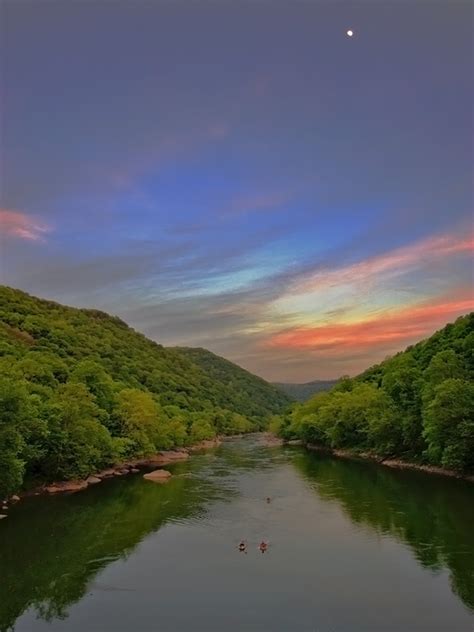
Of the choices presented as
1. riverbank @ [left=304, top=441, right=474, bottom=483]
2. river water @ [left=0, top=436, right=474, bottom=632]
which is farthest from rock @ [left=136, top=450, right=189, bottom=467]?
riverbank @ [left=304, top=441, right=474, bottom=483]

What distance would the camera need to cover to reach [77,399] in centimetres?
5297

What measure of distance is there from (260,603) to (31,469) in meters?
29.9

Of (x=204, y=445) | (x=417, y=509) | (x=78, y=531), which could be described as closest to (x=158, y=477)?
(x=78, y=531)

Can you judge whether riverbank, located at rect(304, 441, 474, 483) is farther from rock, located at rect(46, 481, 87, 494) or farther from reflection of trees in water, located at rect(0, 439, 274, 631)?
rock, located at rect(46, 481, 87, 494)

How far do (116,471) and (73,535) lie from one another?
27.7m

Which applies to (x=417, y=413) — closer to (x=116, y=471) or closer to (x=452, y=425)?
(x=452, y=425)

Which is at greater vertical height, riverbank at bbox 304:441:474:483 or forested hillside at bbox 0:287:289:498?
forested hillside at bbox 0:287:289:498

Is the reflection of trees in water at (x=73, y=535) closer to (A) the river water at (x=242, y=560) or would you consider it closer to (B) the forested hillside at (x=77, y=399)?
(A) the river water at (x=242, y=560)

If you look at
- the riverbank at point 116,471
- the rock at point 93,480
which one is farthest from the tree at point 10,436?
the rock at point 93,480

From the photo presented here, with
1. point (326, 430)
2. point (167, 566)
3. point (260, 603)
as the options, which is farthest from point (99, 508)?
point (326, 430)

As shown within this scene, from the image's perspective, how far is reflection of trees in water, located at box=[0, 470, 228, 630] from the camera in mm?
22375

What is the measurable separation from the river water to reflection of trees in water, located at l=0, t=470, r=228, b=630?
0.09 meters

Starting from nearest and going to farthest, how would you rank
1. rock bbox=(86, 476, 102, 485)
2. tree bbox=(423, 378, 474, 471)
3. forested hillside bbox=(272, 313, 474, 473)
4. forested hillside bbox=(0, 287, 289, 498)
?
forested hillside bbox=(0, 287, 289, 498), tree bbox=(423, 378, 474, 471), forested hillside bbox=(272, 313, 474, 473), rock bbox=(86, 476, 102, 485)

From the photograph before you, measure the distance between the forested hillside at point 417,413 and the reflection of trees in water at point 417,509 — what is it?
3.84 m
